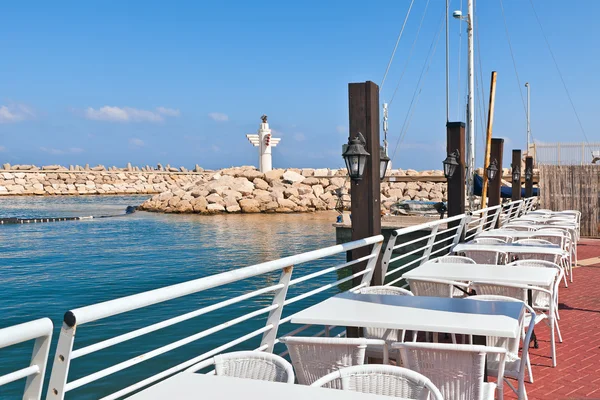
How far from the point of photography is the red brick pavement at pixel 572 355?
418 centimetres

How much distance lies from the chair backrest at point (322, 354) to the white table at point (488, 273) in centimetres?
226

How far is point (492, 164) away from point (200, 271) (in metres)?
8.33

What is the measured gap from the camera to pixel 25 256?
20.3m

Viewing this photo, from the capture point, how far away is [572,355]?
5.01 m

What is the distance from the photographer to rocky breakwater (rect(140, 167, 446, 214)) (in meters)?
39.8

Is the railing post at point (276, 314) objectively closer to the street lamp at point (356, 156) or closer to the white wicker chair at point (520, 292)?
the white wicker chair at point (520, 292)

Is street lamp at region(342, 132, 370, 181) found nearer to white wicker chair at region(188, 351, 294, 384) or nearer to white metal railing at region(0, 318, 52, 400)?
white wicker chair at region(188, 351, 294, 384)

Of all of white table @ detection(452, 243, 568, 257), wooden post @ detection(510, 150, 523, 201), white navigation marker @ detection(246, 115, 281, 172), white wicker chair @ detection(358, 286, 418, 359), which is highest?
white navigation marker @ detection(246, 115, 281, 172)

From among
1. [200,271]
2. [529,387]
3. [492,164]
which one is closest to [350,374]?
[529,387]

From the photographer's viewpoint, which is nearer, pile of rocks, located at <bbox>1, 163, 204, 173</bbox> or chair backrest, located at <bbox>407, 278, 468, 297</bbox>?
chair backrest, located at <bbox>407, 278, 468, 297</bbox>

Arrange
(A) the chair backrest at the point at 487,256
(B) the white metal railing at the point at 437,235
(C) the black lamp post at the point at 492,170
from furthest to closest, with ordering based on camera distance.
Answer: (C) the black lamp post at the point at 492,170
(A) the chair backrest at the point at 487,256
(B) the white metal railing at the point at 437,235

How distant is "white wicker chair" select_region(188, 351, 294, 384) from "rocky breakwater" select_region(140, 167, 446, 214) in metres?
33.8

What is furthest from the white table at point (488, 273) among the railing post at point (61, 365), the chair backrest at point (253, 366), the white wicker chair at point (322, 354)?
the railing post at point (61, 365)

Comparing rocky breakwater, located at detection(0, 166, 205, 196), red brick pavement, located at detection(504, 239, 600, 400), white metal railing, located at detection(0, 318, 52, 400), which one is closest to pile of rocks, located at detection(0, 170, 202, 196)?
rocky breakwater, located at detection(0, 166, 205, 196)
